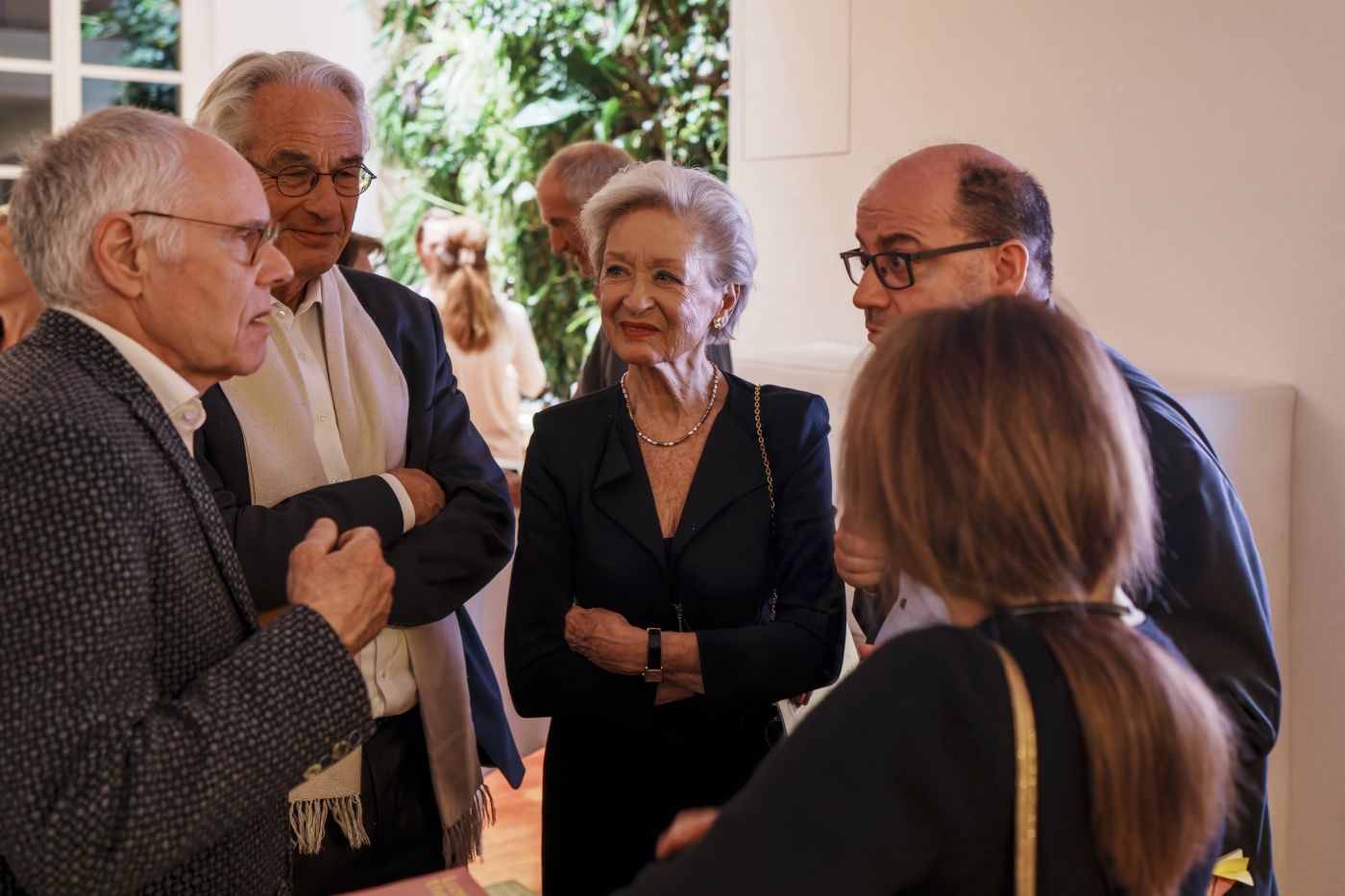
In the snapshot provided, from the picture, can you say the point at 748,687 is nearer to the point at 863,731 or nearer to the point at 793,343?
the point at 863,731

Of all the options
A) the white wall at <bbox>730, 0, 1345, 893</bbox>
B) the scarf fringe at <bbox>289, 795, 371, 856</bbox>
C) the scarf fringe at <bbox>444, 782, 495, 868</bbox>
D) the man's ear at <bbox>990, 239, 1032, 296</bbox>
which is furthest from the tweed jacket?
the white wall at <bbox>730, 0, 1345, 893</bbox>

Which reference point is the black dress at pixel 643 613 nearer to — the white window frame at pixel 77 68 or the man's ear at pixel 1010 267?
the man's ear at pixel 1010 267

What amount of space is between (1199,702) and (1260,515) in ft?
6.38

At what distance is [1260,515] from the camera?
2684 millimetres

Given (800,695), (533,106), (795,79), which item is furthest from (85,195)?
(533,106)

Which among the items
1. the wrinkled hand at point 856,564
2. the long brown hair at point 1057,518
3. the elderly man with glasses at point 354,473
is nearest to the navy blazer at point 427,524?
the elderly man with glasses at point 354,473

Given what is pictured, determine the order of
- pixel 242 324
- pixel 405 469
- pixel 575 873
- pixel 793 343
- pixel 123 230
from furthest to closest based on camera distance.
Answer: pixel 793 343, pixel 575 873, pixel 405 469, pixel 242 324, pixel 123 230

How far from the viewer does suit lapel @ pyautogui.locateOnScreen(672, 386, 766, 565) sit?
6.42 feet

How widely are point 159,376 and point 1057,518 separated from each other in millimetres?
991

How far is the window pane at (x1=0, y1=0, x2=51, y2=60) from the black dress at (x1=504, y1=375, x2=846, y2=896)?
6.53 metres

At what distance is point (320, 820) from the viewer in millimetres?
1732

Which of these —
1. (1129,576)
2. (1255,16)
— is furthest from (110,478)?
(1255,16)

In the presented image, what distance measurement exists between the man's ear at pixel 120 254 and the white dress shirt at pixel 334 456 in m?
0.52

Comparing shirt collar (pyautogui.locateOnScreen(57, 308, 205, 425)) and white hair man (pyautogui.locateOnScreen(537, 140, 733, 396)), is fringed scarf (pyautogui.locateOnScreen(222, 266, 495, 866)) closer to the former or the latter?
shirt collar (pyautogui.locateOnScreen(57, 308, 205, 425))
